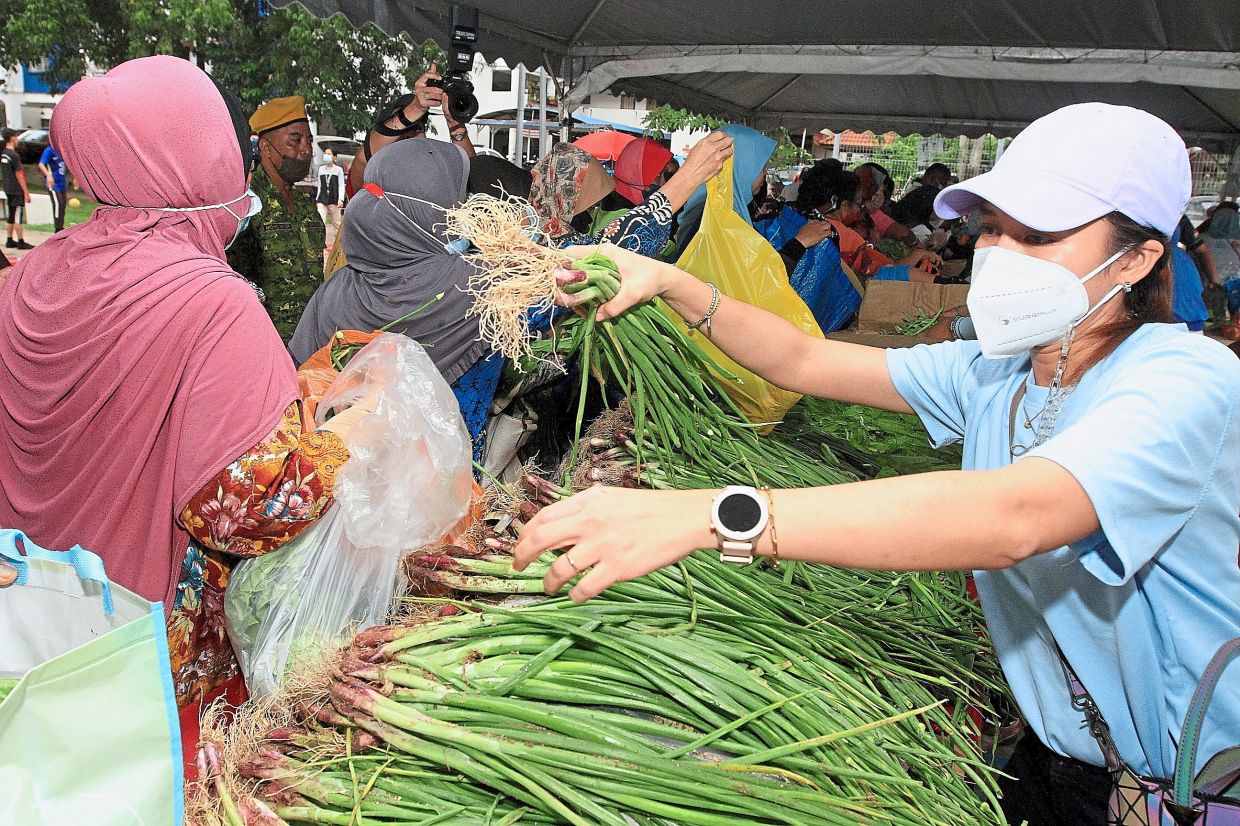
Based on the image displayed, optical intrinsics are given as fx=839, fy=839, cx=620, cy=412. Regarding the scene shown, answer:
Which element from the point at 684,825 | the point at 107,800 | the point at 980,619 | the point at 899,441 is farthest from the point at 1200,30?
the point at 107,800

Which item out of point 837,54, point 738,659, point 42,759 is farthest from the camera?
point 837,54

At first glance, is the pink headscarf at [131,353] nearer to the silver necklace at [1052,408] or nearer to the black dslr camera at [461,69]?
the silver necklace at [1052,408]

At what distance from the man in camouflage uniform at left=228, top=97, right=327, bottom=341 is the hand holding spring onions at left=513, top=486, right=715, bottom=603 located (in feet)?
10.9

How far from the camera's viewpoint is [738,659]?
1307 mm

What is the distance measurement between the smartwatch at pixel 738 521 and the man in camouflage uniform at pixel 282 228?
11.2 ft

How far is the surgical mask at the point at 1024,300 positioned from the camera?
121 cm

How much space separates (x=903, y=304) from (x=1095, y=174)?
3160 mm

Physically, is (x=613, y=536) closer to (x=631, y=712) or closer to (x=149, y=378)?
(x=631, y=712)

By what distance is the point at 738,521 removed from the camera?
901 millimetres

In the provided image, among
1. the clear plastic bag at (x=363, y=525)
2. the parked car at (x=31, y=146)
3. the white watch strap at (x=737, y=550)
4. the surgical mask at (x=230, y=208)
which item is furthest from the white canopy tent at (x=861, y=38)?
the parked car at (x=31, y=146)

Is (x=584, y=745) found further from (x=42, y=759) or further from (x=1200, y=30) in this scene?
(x=1200, y=30)

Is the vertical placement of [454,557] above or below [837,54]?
below

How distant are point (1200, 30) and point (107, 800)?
5.67 m

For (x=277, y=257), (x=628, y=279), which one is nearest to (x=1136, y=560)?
(x=628, y=279)
